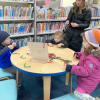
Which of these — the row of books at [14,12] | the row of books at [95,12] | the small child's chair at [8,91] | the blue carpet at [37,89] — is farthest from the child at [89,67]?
the row of books at [95,12]

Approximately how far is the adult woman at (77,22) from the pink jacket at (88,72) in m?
1.12

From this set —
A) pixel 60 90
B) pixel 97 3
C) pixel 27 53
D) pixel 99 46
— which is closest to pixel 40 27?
pixel 27 53

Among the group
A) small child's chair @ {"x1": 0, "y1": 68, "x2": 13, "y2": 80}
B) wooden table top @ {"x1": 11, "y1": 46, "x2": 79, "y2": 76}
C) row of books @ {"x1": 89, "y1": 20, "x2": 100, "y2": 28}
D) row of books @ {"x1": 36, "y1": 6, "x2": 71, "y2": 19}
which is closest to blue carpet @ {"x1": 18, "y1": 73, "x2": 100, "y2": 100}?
small child's chair @ {"x1": 0, "y1": 68, "x2": 13, "y2": 80}

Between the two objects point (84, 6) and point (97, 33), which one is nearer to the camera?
point (97, 33)

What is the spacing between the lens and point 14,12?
2.50m

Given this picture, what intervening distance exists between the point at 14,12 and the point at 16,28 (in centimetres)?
36

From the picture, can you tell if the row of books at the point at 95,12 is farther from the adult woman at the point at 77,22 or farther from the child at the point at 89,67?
the child at the point at 89,67

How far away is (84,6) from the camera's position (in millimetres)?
2080

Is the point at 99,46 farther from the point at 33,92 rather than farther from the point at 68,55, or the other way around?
the point at 33,92

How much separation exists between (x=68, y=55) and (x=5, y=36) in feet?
3.19

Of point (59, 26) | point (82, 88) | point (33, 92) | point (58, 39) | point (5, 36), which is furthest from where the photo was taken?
point (59, 26)

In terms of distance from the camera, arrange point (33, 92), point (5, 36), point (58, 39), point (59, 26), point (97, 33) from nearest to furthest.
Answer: point (97, 33), point (5, 36), point (33, 92), point (58, 39), point (59, 26)

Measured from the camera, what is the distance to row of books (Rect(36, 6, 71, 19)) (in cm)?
278

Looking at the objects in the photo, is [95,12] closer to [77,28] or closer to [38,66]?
[77,28]
